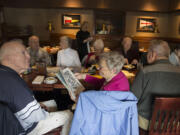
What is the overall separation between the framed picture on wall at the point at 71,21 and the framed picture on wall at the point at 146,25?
249 centimetres

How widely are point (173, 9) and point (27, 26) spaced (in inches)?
229

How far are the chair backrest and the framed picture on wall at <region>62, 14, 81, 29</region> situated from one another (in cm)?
543

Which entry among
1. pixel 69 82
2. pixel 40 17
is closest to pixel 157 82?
pixel 69 82

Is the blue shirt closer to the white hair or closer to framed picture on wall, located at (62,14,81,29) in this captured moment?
the white hair

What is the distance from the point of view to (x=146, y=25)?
6.26 metres

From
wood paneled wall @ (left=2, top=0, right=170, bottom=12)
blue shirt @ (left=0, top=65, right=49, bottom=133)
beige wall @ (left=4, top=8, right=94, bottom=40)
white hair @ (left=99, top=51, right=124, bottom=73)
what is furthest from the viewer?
beige wall @ (left=4, top=8, right=94, bottom=40)

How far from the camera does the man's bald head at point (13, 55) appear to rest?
3.85 feet

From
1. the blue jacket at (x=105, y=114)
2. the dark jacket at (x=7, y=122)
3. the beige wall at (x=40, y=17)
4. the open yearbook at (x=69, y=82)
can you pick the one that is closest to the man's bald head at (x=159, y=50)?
the blue jacket at (x=105, y=114)

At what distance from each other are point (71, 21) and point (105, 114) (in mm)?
5562

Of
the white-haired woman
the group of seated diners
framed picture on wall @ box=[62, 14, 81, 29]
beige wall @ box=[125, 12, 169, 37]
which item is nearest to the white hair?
the group of seated diners

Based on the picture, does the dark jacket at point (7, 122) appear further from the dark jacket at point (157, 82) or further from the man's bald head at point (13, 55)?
the dark jacket at point (157, 82)

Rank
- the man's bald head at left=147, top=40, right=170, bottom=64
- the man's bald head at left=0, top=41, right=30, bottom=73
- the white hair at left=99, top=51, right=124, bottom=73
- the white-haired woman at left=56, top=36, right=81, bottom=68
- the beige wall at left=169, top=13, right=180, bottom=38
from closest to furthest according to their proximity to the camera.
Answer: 1. the man's bald head at left=0, top=41, right=30, bottom=73
2. the white hair at left=99, top=51, right=124, bottom=73
3. the man's bald head at left=147, top=40, right=170, bottom=64
4. the white-haired woman at left=56, top=36, right=81, bottom=68
5. the beige wall at left=169, top=13, right=180, bottom=38

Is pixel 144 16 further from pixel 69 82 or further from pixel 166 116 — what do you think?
pixel 166 116

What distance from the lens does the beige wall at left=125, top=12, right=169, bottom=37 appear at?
6.20 meters
